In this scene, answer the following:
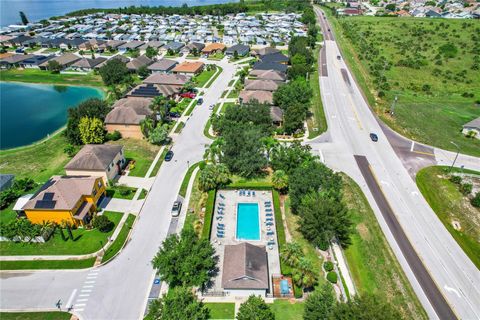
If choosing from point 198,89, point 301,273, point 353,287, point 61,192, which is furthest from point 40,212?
point 198,89

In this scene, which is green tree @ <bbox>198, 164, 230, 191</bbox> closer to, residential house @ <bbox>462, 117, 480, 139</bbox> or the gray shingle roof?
the gray shingle roof

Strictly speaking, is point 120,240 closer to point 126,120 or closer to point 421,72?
point 126,120

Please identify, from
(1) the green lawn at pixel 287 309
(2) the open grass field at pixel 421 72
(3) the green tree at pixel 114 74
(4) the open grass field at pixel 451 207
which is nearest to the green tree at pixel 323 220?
(1) the green lawn at pixel 287 309

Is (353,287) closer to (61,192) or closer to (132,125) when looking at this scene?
(61,192)

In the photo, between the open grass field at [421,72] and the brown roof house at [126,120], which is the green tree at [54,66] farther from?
the open grass field at [421,72]

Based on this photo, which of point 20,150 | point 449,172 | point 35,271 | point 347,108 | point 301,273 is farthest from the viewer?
point 347,108

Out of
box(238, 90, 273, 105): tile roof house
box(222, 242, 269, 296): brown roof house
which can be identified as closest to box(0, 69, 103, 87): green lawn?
box(238, 90, 273, 105): tile roof house
